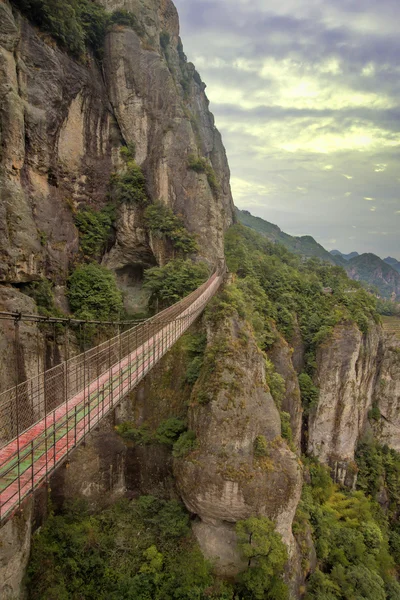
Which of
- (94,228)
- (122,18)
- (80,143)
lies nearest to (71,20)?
(122,18)

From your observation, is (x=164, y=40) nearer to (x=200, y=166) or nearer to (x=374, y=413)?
(x=200, y=166)

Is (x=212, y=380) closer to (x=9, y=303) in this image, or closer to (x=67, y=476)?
(x=67, y=476)

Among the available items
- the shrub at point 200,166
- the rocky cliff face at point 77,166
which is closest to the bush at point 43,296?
the rocky cliff face at point 77,166

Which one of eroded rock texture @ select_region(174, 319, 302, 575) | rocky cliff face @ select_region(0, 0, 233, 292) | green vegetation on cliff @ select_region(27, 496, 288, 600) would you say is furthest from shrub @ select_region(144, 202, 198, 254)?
green vegetation on cliff @ select_region(27, 496, 288, 600)

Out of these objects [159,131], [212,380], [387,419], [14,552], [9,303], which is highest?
[159,131]

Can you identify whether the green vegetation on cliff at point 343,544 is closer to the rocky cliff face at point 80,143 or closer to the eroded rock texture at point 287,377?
the eroded rock texture at point 287,377

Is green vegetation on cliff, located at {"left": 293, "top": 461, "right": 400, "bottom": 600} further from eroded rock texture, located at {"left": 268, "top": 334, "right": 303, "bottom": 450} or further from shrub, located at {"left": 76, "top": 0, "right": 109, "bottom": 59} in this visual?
shrub, located at {"left": 76, "top": 0, "right": 109, "bottom": 59}

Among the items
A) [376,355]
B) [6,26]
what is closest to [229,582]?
[376,355]
